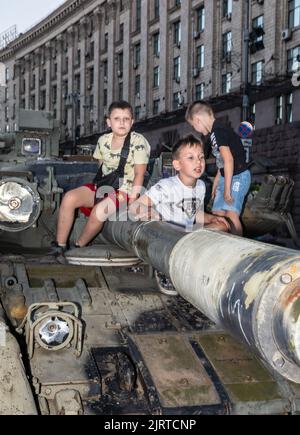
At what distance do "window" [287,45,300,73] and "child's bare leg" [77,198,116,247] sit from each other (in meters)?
21.0

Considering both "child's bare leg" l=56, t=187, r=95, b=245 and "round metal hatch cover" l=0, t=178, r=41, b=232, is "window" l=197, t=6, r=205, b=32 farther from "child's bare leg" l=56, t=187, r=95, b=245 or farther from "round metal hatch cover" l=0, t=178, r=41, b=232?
"round metal hatch cover" l=0, t=178, r=41, b=232

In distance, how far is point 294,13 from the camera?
25.5m

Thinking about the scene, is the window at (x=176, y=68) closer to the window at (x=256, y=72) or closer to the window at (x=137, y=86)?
the window at (x=137, y=86)

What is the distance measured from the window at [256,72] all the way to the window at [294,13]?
2.31 meters

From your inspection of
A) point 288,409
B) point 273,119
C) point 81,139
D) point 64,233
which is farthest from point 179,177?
point 81,139

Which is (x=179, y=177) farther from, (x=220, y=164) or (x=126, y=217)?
(x=220, y=164)

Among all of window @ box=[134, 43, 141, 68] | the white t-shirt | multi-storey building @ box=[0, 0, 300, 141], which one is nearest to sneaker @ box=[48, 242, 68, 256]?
the white t-shirt

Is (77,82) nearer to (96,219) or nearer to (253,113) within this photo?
(253,113)

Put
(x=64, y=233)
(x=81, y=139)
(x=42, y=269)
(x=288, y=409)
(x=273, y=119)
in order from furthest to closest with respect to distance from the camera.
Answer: (x=81, y=139) → (x=273, y=119) → (x=64, y=233) → (x=42, y=269) → (x=288, y=409)

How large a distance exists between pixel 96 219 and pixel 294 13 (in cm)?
2303

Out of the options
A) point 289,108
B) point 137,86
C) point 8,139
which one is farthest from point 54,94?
point 8,139

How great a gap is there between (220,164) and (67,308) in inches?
98.2

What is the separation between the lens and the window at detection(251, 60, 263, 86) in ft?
89.6

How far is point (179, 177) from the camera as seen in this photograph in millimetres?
5051
